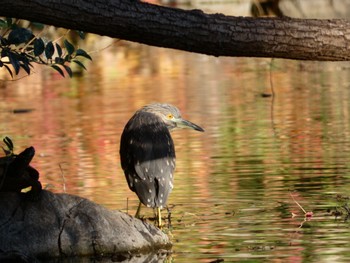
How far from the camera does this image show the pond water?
8789 millimetres

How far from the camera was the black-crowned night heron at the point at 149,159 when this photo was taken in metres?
9.32

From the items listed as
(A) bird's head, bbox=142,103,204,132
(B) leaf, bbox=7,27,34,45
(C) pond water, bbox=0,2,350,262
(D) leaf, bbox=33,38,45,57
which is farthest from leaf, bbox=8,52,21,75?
(A) bird's head, bbox=142,103,204,132

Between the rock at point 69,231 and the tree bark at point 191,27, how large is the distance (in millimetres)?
1295

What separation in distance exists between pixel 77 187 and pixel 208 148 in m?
2.41

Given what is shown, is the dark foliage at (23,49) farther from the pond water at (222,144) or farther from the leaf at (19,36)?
the pond water at (222,144)

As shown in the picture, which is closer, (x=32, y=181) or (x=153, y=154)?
(x=32, y=181)

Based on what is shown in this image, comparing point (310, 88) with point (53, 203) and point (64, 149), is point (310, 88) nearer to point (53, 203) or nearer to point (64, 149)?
point (64, 149)

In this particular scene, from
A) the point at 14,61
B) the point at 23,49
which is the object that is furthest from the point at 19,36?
the point at 23,49

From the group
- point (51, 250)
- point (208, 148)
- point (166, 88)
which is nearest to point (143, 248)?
point (51, 250)

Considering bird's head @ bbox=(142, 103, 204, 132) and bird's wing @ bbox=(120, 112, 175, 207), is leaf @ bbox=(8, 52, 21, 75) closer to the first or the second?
bird's wing @ bbox=(120, 112, 175, 207)

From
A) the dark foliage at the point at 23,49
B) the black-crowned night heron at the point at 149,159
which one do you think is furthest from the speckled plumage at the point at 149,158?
the dark foliage at the point at 23,49

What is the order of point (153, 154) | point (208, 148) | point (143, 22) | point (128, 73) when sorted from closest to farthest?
1. point (143, 22)
2. point (153, 154)
3. point (208, 148)
4. point (128, 73)

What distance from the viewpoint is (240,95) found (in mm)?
17875

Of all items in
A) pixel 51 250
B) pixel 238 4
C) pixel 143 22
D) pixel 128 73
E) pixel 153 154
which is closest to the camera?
pixel 143 22
